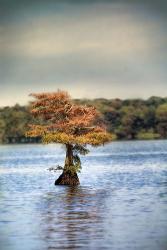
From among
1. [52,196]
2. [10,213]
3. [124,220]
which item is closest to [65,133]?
[52,196]

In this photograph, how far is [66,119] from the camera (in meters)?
45.5

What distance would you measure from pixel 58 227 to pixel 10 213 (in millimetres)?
5823

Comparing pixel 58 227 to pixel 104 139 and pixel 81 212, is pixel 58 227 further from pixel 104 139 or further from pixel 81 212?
pixel 104 139

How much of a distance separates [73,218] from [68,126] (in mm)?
16484

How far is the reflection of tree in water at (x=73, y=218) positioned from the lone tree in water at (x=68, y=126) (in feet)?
8.91

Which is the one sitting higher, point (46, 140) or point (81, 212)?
point (46, 140)

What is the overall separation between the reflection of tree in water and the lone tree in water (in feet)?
8.91

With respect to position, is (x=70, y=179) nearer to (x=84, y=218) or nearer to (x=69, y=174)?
(x=69, y=174)

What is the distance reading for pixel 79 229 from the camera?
25797mm

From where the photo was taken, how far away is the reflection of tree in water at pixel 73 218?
23.3 meters

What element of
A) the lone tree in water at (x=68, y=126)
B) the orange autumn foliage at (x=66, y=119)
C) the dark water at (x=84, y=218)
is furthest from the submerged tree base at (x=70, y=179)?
the orange autumn foliage at (x=66, y=119)

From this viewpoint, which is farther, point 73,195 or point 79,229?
point 73,195

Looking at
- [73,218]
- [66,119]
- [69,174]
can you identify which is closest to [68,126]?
[66,119]

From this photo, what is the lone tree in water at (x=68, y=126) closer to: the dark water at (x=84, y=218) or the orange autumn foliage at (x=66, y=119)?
the orange autumn foliage at (x=66, y=119)
